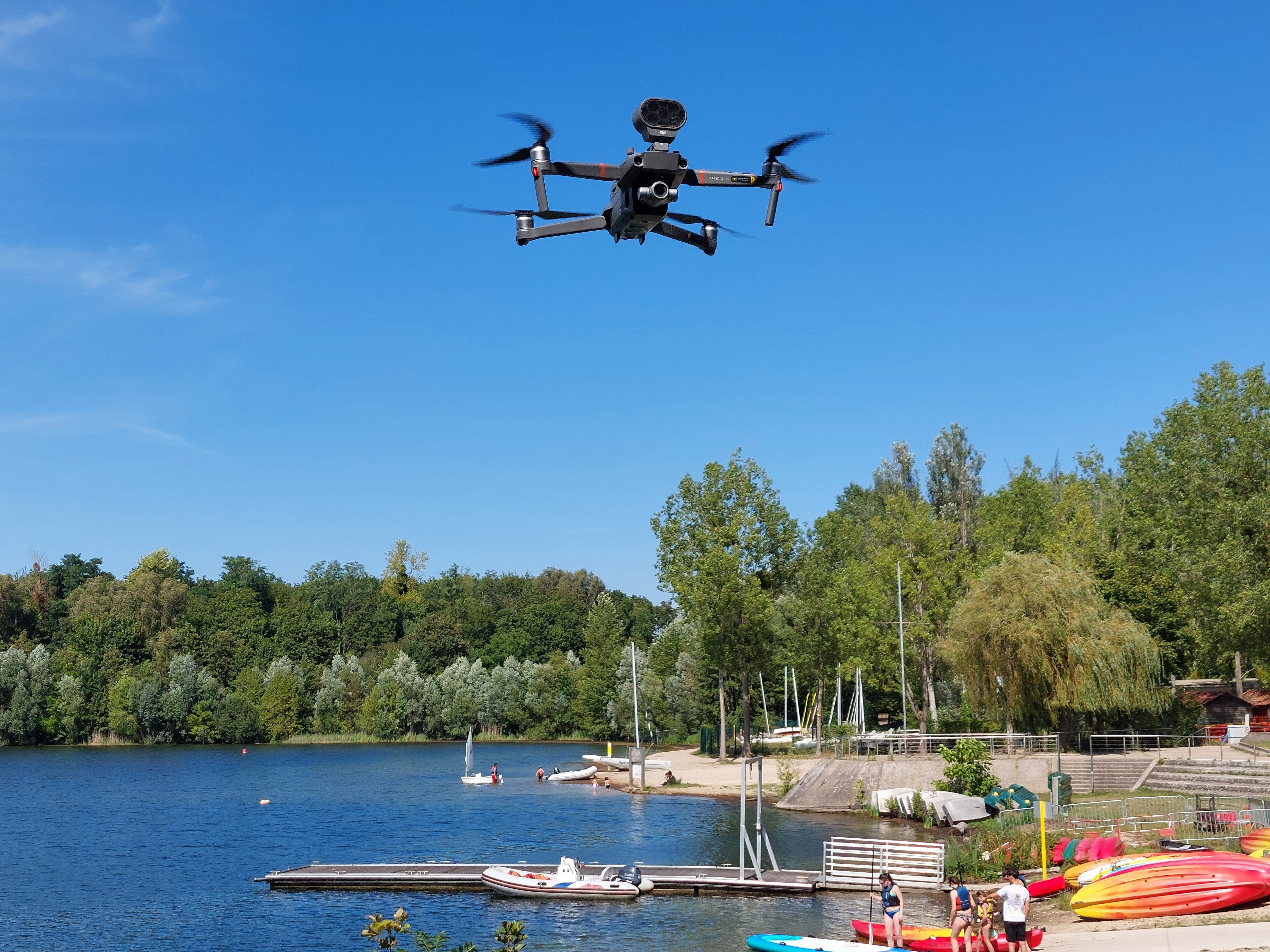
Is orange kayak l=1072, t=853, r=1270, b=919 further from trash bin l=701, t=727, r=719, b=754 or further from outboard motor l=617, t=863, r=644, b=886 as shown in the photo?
trash bin l=701, t=727, r=719, b=754

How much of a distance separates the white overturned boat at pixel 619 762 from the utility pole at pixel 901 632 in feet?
56.8

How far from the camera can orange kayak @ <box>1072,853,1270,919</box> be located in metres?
25.3

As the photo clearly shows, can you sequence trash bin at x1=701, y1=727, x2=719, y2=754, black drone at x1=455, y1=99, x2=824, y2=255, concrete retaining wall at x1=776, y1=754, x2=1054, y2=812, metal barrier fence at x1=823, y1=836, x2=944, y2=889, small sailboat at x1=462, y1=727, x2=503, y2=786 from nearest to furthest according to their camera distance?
black drone at x1=455, y1=99, x2=824, y2=255 < metal barrier fence at x1=823, y1=836, x2=944, y2=889 < concrete retaining wall at x1=776, y1=754, x2=1054, y2=812 < small sailboat at x1=462, y1=727, x2=503, y2=786 < trash bin at x1=701, y1=727, x2=719, y2=754

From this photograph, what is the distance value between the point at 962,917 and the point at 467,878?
19622mm

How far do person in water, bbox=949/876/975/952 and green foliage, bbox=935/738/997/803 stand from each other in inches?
919

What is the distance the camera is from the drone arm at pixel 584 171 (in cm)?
910

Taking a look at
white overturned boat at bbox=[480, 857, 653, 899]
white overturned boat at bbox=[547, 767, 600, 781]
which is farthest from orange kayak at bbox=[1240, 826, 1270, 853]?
white overturned boat at bbox=[547, 767, 600, 781]

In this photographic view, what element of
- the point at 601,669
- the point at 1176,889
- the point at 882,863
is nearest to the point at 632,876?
the point at 882,863

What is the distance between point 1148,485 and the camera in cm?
6706

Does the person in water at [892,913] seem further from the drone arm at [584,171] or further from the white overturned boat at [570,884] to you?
the drone arm at [584,171]

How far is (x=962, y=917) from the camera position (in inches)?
941

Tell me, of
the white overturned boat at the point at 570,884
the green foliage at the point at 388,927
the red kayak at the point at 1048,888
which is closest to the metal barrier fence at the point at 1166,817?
the red kayak at the point at 1048,888

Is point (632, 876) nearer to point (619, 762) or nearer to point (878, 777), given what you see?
point (878, 777)

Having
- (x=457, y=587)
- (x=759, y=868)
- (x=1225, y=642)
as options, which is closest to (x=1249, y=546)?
(x=1225, y=642)
